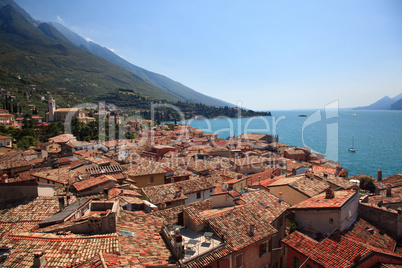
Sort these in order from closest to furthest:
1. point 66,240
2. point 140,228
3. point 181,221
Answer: point 66,240
point 140,228
point 181,221

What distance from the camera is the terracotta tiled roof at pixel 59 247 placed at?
465cm

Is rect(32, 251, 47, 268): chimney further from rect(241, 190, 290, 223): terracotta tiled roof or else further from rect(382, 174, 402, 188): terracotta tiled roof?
rect(382, 174, 402, 188): terracotta tiled roof

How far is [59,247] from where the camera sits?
504 centimetres

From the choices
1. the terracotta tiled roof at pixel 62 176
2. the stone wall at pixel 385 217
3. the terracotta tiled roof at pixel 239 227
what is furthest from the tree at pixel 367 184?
the terracotta tiled roof at pixel 62 176

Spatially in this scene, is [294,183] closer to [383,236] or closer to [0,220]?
[383,236]

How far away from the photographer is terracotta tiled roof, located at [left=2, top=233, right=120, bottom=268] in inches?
183

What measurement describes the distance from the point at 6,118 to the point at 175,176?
6268 centimetres

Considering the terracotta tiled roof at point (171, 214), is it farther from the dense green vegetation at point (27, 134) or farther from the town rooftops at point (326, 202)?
the dense green vegetation at point (27, 134)

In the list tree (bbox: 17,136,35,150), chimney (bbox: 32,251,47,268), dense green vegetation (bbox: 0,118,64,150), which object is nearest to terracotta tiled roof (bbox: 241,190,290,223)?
chimney (bbox: 32,251,47,268)

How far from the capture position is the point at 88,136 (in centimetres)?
5725

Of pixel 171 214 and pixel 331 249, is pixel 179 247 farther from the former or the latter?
pixel 331 249

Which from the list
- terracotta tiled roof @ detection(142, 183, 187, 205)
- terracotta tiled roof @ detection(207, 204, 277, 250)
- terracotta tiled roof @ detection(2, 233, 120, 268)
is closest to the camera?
terracotta tiled roof @ detection(2, 233, 120, 268)

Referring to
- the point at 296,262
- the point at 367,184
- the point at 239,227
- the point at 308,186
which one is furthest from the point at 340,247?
the point at 367,184

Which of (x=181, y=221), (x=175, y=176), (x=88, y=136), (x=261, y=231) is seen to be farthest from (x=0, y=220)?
(x=88, y=136)
